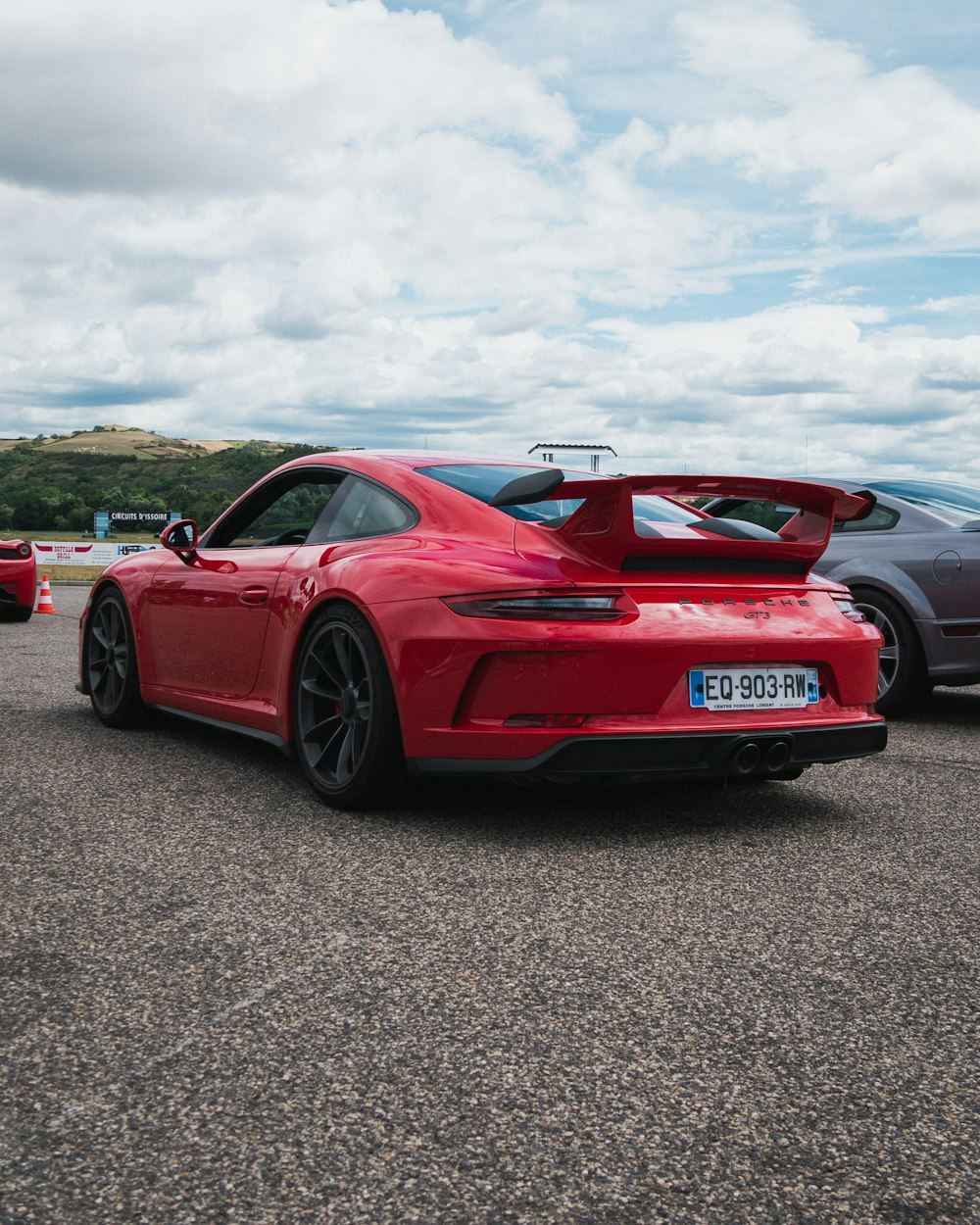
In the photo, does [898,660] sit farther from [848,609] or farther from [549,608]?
[549,608]

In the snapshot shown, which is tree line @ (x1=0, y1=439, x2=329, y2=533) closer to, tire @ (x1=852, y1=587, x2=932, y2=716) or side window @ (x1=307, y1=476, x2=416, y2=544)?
tire @ (x1=852, y1=587, x2=932, y2=716)

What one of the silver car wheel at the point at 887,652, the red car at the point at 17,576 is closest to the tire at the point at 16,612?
the red car at the point at 17,576

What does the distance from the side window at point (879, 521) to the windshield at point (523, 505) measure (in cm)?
283

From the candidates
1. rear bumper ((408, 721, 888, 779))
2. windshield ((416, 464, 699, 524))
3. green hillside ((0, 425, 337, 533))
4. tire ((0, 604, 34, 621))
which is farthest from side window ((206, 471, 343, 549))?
green hillside ((0, 425, 337, 533))

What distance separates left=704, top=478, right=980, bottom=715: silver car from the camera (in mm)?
6785

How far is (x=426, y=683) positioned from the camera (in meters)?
3.89

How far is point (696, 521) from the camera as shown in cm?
442

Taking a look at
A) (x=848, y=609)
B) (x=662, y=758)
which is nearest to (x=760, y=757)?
(x=662, y=758)

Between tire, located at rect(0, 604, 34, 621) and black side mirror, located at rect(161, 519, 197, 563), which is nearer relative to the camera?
black side mirror, located at rect(161, 519, 197, 563)

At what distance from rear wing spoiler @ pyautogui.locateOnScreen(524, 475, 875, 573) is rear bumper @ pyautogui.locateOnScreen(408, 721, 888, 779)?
0.56 meters

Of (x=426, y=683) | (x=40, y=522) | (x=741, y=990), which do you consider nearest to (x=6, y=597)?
(x=426, y=683)

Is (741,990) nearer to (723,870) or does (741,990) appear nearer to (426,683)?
(723,870)

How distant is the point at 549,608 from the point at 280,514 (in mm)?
1977

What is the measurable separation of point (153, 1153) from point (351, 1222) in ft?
1.20
